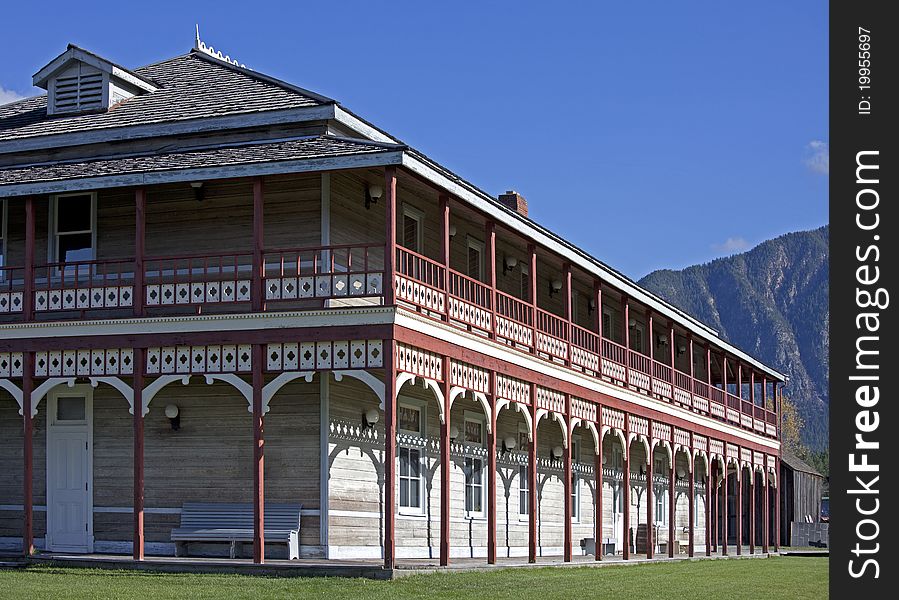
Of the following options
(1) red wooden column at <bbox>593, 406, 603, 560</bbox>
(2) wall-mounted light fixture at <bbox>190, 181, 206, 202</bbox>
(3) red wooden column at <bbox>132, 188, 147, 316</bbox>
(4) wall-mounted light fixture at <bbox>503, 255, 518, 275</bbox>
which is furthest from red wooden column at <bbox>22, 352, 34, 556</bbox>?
(1) red wooden column at <bbox>593, 406, 603, 560</bbox>

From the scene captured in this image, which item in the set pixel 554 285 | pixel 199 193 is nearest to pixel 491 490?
pixel 199 193

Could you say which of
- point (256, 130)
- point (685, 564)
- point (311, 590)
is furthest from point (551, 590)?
point (685, 564)

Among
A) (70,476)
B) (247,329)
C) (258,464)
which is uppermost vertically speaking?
(247,329)

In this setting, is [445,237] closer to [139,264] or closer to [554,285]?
[139,264]

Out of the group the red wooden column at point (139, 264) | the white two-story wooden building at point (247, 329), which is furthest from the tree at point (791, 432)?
the red wooden column at point (139, 264)

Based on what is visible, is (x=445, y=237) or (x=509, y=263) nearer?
(x=445, y=237)

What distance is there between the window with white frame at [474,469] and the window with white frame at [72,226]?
854 cm

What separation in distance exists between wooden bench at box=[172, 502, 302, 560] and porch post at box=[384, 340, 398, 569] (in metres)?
2.71

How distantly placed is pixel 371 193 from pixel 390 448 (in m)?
6.17

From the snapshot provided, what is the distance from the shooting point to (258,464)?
73.4ft

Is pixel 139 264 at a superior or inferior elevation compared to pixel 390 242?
inferior

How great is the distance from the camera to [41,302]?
24.8m
